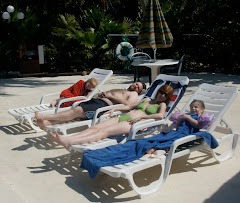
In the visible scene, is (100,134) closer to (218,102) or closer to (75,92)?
(218,102)

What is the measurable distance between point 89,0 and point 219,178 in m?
17.0

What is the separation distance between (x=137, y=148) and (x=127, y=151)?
12 centimetres

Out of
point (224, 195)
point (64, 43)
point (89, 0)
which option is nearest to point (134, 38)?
point (64, 43)

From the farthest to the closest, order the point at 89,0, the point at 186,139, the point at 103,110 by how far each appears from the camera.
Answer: the point at 89,0
the point at 103,110
the point at 186,139

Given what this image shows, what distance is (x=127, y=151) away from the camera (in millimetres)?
3957

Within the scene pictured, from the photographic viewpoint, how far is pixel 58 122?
562 cm

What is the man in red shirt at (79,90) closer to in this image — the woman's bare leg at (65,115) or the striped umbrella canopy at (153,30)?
the woman's bare leg at (65,115)

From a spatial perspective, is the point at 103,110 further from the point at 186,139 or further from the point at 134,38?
the point at 134,38


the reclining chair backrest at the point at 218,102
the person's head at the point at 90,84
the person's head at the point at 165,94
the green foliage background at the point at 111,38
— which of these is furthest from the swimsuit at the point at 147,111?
the green foliage background at the point at 111,38

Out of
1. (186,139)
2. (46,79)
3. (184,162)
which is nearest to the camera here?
(186,139)

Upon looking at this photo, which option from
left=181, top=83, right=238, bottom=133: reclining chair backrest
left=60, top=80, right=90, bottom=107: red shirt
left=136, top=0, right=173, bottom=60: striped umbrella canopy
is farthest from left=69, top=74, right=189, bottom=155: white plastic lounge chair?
left=136, top=0, right=173, bottom=60: striped umbrella canopy

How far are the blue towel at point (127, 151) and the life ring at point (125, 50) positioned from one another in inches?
278

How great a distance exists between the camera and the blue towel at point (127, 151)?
370 centimetres

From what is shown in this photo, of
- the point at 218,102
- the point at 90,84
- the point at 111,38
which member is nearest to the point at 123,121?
the point at 218,102
